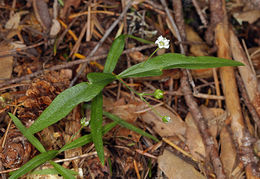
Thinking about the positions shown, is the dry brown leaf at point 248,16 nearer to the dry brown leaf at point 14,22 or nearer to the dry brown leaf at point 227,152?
the dry brown leaf at point 227,152

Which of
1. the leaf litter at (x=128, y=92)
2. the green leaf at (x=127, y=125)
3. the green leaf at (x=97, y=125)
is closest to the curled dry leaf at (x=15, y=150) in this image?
the leaf litter at (x=128, y=92)

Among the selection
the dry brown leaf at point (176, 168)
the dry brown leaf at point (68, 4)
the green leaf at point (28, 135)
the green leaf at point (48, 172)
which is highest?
the dry brown leaf at point (68, 4)

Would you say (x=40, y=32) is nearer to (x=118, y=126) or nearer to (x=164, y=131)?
(x=118, y=126)

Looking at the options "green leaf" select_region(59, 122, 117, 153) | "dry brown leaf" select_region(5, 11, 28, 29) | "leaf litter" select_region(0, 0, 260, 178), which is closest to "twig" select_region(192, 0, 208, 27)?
"leaf litter" select_region(0, 0, 260, 178)

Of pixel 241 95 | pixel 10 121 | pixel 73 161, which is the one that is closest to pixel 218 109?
pixel 241 95

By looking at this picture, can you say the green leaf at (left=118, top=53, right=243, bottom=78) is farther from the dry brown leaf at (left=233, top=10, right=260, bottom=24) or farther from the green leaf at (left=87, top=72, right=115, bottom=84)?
the dry brown leaf at (left=233, top=10, right=260, bottom=24)

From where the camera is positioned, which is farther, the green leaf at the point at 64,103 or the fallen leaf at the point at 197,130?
the fallen leaf at the point at 197,130
